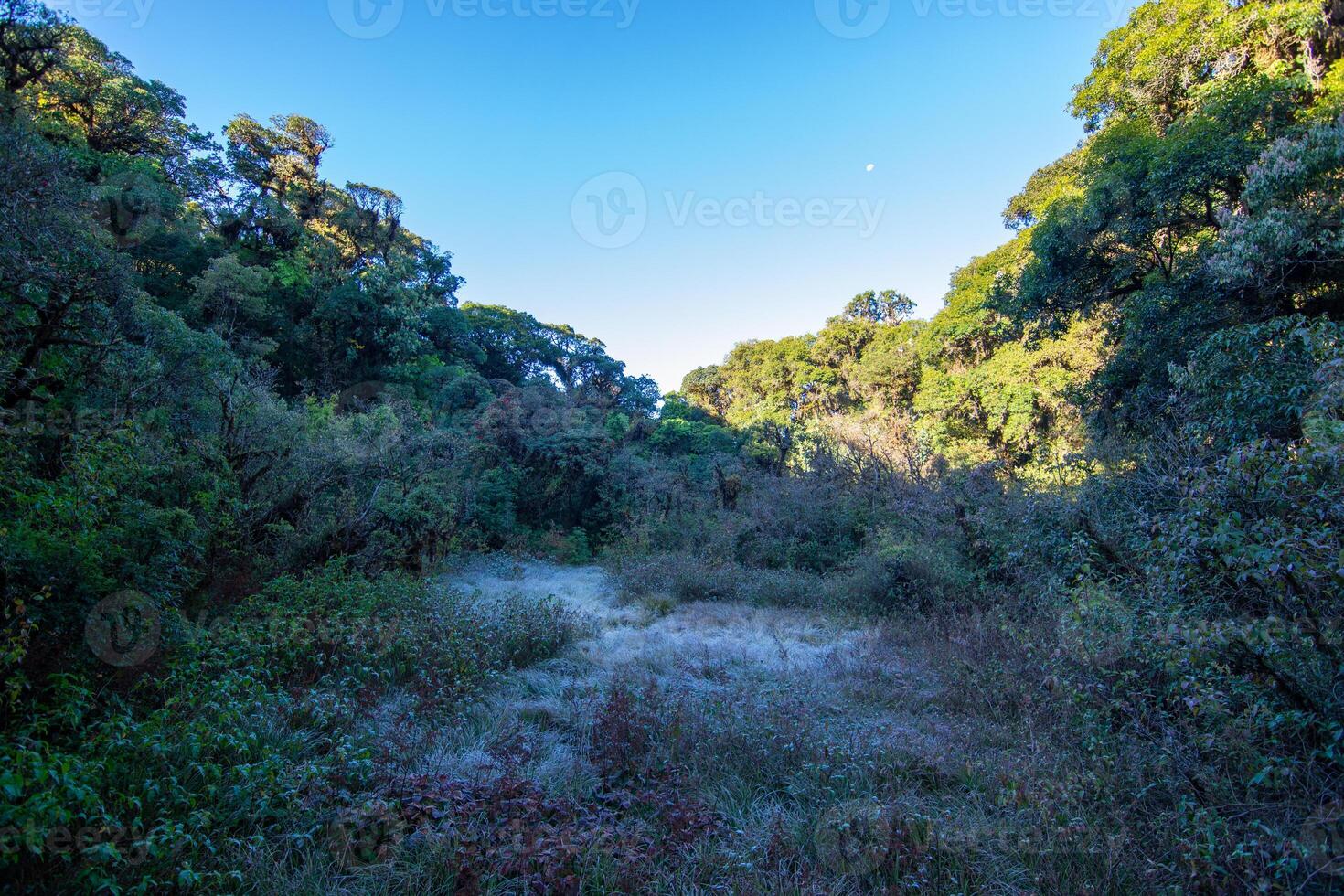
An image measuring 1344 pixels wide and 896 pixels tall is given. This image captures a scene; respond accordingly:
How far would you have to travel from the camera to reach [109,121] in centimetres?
1661

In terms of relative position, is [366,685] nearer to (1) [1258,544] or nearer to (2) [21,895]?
(2) [21,895]

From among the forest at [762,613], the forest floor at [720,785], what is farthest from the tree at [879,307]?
the forest floor at [720,785]

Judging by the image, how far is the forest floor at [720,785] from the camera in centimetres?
267

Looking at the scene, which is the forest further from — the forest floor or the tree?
the tree

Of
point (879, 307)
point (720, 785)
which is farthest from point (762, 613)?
point (879, 307)

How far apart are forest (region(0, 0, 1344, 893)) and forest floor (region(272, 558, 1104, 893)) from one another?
3 centimetres

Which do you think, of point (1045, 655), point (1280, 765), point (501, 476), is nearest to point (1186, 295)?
point (1045, 655)

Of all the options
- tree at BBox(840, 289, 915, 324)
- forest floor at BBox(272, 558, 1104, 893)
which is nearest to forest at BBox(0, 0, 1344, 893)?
forest floor at BBox(272, 558, 1104, 893)

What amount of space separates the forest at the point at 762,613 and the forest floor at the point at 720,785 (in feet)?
0.09

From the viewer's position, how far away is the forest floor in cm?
267

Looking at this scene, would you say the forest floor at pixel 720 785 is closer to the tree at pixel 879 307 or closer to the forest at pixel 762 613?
the forest at pixel 762 613

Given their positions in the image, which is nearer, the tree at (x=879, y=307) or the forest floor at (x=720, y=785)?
the forest floor at (x=720, y=785)

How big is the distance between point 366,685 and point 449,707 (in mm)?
746

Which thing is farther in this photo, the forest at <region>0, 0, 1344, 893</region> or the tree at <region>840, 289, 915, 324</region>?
the tree at <region>840, 289, 915, 324</region>
